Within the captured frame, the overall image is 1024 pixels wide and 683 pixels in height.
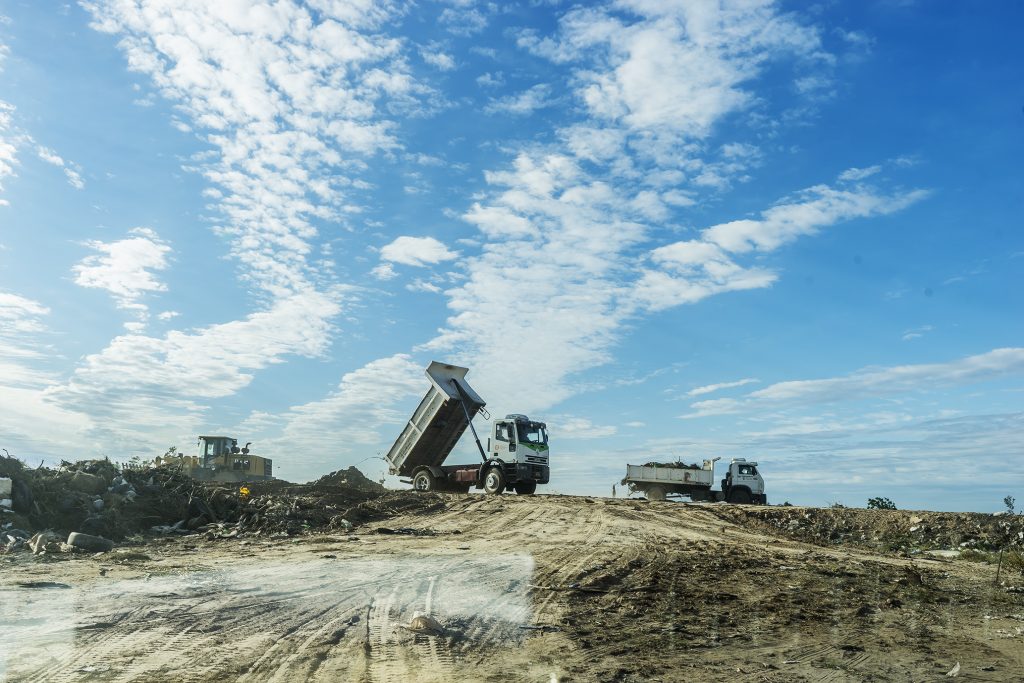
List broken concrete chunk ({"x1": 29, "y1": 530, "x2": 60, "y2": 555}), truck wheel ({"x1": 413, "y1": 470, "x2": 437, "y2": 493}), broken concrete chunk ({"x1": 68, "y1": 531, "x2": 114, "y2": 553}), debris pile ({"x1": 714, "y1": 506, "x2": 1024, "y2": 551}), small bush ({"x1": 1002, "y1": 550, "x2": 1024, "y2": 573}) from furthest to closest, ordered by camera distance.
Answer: truck wheel ({"x1": 413, "y1": 470, "x2": 437, "y2": 493}) → debris pile ({"x1": 714, "y1": 506, "x2": 1024, "y2": 551}) → small bush ({"x1": 1002, "y1": 550, "x2": 1024, "y2": 573}) → broken concrete chunk ({"x1": 68, "y1": 531, "x2": 114, "y2": 553}) → broken concrete chunk ({"x1": 29, "y1": 530, "x2": 60, "y2": 555})

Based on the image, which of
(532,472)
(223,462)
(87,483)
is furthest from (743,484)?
(87,483)

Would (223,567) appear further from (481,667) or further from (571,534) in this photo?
(571,534)

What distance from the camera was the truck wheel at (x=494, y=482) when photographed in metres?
25.6

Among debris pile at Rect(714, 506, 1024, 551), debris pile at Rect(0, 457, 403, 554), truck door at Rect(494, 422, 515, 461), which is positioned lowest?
debris pile at Rect(714, 506, 1024, 551)

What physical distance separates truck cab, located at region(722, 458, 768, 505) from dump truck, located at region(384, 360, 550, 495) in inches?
430

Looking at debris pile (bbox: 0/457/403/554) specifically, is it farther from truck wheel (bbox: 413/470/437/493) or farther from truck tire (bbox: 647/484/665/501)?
truck tire (bbox: 647/484/665/501)

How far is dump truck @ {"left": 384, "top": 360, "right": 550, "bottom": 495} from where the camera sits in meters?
26.0

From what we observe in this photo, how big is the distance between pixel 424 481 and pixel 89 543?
1540 cm

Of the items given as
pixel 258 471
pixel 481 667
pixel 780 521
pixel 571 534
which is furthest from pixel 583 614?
pixel 258 471

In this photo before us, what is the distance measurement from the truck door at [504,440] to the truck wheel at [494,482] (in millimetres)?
570

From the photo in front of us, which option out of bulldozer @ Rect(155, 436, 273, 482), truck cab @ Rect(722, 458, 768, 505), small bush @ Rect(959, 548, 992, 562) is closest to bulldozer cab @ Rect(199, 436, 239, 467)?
bulldozer @ Rect(155, 436, 273, 482)

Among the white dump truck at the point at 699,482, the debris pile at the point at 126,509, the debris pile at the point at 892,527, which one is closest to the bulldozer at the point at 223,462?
the debris pile at the point at 126,509

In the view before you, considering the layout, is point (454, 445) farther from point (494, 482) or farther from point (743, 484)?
point (743, 484)

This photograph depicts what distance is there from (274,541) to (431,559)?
190 inches
